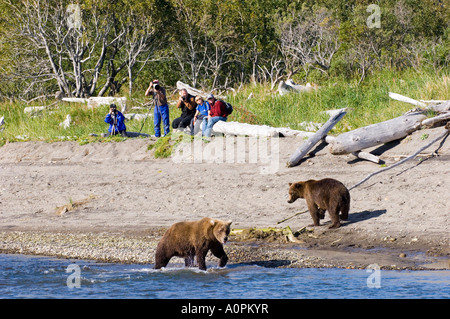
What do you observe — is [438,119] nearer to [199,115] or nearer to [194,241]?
[199,115]

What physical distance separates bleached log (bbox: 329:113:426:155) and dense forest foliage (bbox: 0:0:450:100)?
26.4ft

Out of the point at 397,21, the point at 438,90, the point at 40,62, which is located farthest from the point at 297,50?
the point at 438,90

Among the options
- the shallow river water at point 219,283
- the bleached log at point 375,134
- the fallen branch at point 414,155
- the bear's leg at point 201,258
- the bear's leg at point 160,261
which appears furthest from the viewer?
the bleached log at point 375,134

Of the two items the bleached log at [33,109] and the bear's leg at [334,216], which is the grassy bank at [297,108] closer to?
the bleached log at [33,109]

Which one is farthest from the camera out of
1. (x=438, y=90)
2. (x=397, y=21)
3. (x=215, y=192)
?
(x=397, y=21)

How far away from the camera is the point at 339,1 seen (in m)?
32.2

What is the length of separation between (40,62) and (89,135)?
963 centimetres

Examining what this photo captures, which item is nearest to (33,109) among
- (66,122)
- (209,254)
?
(66,122)

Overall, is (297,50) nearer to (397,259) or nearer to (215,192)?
(215,192)

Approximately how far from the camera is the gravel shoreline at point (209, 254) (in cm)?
857

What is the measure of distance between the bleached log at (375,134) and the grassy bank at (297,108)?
5.86 ft

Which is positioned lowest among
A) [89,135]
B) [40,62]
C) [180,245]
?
[180,245]

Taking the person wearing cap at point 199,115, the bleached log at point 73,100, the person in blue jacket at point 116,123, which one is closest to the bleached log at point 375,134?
the person wearing cap at point 199,115

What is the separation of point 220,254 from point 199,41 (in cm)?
2112
